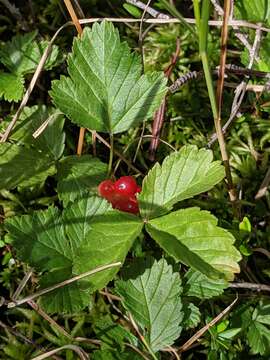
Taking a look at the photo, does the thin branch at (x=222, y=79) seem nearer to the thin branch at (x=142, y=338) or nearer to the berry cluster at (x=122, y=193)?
the berry cluster at (x=122, y=193)

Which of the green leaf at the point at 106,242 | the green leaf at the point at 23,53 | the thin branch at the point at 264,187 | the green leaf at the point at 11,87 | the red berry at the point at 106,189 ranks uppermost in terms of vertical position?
the green leaf at the point at 23,53

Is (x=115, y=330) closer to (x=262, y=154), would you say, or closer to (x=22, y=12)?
(x=262, y=154)

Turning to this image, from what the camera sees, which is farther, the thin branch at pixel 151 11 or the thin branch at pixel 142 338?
the thin branch at pixel 151 11

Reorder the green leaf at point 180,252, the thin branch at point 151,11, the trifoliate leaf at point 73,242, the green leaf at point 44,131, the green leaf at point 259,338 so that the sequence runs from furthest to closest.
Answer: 1. the thin branch at point 151,11
2. the green leaf at point 44,131
3. the green leaf at point 259,338
4. the trifoliate leaf at point 73,242
5. the green leaf at point 180,252

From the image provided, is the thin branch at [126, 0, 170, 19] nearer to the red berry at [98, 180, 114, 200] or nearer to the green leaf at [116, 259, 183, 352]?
the red berry at [98, 180, 114, 200]

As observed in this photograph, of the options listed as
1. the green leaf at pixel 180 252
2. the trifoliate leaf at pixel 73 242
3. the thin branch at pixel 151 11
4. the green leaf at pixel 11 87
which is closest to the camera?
the green leaf at pixel 180 252

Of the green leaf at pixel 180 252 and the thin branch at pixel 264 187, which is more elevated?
the green leaf at pixel 180 252

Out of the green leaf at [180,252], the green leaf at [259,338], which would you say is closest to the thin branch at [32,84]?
the green leaf at [180,252]
